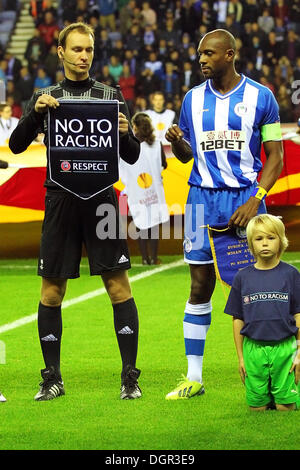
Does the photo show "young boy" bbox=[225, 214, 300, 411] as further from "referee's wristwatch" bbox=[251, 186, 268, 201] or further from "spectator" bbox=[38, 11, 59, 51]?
"spectator" bbox=[38, 11, 59, 51]

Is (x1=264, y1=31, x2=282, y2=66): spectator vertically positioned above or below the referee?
above

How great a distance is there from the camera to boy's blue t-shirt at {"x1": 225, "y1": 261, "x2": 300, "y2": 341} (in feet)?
17.2

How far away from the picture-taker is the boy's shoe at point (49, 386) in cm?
565

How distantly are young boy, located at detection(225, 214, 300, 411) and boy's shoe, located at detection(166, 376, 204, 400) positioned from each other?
17.4 inches

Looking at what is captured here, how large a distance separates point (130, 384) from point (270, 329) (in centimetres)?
86

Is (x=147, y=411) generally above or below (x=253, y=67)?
below

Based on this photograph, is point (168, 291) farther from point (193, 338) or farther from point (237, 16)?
point (237, 16)

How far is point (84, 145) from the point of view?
18.2 feet

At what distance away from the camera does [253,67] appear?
19.8m

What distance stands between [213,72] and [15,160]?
6453 millimetres

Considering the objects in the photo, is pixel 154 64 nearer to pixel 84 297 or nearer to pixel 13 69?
pixel 13 69


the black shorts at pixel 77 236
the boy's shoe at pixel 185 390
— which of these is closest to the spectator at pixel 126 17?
the black shorts at pixel 77 236

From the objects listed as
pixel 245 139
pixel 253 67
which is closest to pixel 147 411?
pixel 245 139

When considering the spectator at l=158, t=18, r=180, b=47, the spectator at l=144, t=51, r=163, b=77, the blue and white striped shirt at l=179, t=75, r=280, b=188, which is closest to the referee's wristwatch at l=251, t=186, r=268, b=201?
the blue and white striped shirt at l=179, t=75, r=280, b=188
